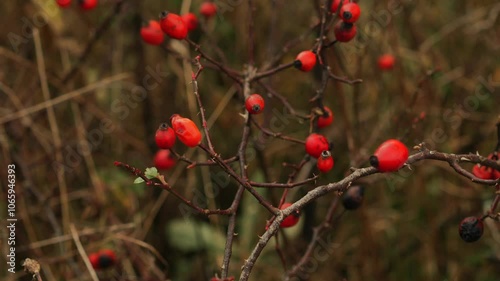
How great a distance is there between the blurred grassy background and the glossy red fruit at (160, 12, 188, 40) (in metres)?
0.74

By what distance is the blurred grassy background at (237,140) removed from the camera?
9.01 feet

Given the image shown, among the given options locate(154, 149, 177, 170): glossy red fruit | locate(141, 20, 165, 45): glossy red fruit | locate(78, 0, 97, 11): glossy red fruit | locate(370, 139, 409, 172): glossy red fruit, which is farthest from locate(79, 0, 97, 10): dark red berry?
locate(370, 139, 409, 172): glossy red fruit

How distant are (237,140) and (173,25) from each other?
1649mm

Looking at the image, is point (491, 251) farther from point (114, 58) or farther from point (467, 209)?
point (114, 58)

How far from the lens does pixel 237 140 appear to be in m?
3.40

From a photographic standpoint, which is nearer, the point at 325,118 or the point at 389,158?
the point at 389,158

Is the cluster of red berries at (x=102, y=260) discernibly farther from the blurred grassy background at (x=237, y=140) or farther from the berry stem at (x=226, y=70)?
the berry stem at (x=226, y=70)

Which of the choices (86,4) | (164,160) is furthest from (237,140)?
(86,4)

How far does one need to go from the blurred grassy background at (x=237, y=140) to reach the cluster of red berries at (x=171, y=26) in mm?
361

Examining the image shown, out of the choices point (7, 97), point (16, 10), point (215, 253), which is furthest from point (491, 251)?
point (16, 10)

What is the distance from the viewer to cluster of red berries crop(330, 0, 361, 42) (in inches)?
66.9

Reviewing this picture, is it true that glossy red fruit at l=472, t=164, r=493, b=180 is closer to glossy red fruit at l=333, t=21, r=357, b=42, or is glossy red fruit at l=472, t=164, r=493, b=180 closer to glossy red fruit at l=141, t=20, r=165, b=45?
glossy red fruit at l=333, t=21, r=357, b=42

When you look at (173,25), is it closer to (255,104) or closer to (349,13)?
(255,104)

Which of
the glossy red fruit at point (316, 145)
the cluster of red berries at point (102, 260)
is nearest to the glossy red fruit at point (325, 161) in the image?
the glossy red fruit at point (316, 145)
